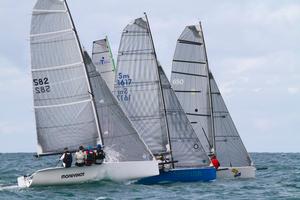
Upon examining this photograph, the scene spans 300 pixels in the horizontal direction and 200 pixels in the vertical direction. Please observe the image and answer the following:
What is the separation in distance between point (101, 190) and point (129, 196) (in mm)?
2189

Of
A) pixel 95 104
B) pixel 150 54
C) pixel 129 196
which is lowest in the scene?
pixel 129 196

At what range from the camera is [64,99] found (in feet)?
116

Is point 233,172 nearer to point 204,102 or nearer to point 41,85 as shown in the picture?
point 204,102

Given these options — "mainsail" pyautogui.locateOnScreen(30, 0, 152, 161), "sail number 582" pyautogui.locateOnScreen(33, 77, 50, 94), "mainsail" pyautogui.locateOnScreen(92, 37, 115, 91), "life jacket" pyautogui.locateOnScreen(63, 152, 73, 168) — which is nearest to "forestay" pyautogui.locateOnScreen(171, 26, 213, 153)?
"mainsail" pyautogui.locateOnScreen(92, 37, 115, 91)

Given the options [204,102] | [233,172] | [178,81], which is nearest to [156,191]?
[233,172]

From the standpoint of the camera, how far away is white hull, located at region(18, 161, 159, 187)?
3400cm

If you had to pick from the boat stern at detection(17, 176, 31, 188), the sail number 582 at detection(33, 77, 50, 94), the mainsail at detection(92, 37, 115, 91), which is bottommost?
the boat stern at detection(17, 176, 31, 188)

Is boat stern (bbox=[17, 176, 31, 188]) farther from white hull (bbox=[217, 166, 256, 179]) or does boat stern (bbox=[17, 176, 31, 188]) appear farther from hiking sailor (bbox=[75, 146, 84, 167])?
white hull (bbox=[217, 166, 256, 179])

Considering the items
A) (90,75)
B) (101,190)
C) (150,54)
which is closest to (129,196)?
(101,190)

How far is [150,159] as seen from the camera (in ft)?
118

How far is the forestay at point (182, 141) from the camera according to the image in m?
38.6

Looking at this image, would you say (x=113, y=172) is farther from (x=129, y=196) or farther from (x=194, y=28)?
(x=194, y=28)

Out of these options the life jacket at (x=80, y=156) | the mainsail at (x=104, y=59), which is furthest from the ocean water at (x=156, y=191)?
the mainsail at (x=104, y=59)

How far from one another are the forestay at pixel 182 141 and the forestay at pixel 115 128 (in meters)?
2.92
